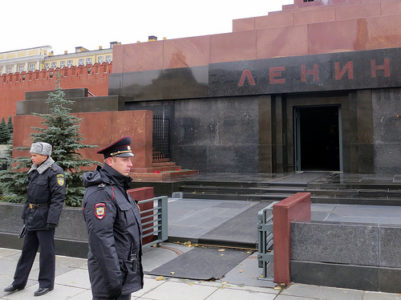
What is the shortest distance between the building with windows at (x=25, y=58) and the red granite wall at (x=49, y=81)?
39.1 meters

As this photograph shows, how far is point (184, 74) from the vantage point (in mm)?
18281

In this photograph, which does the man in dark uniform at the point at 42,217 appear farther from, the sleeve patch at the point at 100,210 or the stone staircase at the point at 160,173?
the stone staircase at the point at 160,173

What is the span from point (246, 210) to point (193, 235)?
2937 millimetres

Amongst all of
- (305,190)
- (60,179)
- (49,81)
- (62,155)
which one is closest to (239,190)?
(305,190)

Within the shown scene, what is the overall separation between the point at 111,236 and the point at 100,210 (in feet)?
0.68

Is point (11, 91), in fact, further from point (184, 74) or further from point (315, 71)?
point (315, 71)

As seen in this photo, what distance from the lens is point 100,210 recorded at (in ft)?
8.84

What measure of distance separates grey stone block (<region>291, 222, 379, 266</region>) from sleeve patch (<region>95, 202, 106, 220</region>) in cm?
313

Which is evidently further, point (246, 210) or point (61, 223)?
point (246, 210)

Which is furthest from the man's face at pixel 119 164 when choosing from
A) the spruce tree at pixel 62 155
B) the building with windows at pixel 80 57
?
the building with windows at pixel 80 57

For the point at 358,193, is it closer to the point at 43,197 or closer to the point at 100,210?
the point at 43,197

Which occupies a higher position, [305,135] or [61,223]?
[305,135]

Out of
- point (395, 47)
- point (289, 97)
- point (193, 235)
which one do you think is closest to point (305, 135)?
point (289, 97)

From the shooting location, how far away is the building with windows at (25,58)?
76.8m
